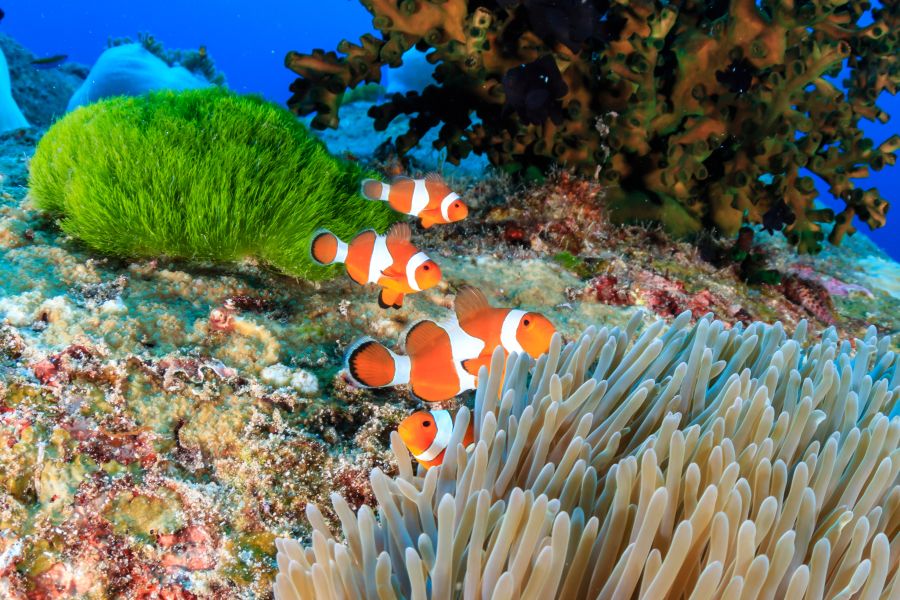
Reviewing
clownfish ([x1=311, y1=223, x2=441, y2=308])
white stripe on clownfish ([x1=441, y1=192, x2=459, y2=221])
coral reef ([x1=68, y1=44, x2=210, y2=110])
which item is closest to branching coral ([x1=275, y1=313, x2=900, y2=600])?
clownfish ([x1=311, y1=223, x2=441, y2=308])

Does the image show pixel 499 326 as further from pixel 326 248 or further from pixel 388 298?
pixel 326 248

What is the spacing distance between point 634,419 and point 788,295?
344cm

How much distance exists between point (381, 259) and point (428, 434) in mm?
938

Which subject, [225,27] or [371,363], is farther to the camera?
[225,27]

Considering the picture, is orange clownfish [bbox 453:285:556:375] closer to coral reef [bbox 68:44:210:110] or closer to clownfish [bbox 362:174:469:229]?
clownfish [bbox 362:174:469:229]

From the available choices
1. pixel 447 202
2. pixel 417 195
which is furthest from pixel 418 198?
pixel 447 202

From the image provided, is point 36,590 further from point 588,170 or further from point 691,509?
point 588,170

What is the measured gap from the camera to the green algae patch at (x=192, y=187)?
2711mm

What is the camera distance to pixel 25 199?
3111 mm

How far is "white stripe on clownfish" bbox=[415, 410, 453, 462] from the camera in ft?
5.82

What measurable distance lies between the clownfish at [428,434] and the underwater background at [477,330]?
1cm

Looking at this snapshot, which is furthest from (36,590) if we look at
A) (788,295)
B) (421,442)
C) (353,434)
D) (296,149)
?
(788,295)

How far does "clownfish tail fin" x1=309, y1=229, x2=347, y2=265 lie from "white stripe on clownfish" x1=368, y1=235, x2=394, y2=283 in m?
0.13

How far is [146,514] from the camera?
1.90 metres
